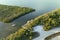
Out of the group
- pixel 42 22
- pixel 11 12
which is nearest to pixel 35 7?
pixel 11 12

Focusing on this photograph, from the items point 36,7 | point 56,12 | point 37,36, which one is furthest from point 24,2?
point 37,36

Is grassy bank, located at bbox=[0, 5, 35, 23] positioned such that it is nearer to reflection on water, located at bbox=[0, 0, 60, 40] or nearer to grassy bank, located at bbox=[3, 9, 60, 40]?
reflection on water, located at bbox=[0, 0, 60, 40]

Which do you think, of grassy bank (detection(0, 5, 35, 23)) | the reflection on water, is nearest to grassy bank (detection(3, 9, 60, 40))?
the reflection on water

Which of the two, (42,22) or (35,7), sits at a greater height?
(35,7)

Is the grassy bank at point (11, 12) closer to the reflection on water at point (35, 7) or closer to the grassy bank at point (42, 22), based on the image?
the reflection on water at point (35, 7)

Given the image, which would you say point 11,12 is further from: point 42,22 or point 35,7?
point 42,22

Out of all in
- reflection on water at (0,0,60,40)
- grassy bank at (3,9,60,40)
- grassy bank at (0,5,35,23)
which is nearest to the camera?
grassy bank at (3,9,60,40)

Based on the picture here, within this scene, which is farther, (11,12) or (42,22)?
(11,12)

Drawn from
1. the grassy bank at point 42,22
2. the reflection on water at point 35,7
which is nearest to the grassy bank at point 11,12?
the reflection on water at point 35,7

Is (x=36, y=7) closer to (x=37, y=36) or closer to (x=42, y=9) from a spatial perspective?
(x=42, y=9)
